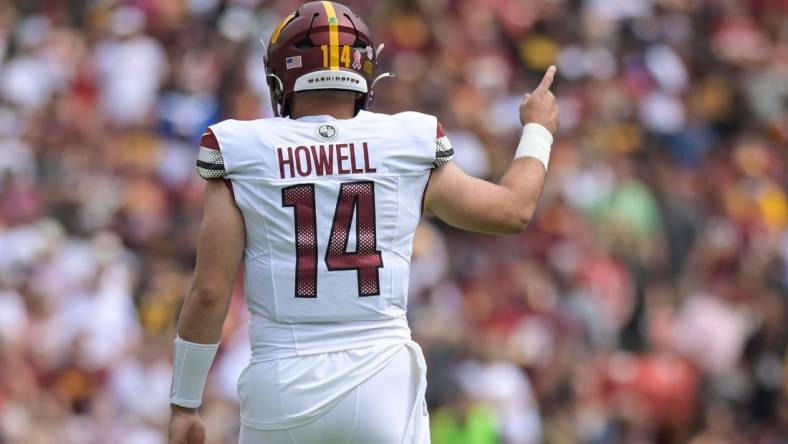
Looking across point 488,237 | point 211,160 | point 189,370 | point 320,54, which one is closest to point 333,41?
point 320,54

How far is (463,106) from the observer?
43.7 feet

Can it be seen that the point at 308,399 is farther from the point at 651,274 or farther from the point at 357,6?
the point at 357,6

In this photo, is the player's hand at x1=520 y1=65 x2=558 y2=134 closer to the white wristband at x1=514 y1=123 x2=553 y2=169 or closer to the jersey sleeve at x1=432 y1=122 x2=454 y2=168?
the white wristband at x1=514 y1=123 x2=553 y2=169

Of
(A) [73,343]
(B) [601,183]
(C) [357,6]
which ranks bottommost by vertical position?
(A) [73,343]

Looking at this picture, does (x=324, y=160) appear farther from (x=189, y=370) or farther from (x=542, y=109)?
(x=542, y=109)

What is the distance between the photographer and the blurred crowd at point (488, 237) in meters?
10.5

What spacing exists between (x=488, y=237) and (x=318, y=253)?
25.1 ft

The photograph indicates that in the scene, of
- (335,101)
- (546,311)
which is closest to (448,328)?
(546,311)

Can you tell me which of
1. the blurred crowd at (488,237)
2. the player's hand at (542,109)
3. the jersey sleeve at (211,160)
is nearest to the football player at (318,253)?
the jersey sleeve at (211,160)

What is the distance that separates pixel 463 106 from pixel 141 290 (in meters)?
3.23

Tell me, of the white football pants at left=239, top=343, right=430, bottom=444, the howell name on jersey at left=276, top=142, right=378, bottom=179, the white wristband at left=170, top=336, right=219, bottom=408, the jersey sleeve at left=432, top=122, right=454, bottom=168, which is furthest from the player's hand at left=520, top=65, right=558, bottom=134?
the white wristband at left=170, top=336, right=219, bottom=408

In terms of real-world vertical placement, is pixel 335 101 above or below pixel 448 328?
above

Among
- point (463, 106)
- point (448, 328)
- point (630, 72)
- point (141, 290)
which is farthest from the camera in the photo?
point (630, 72)

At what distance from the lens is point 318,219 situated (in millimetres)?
4461
